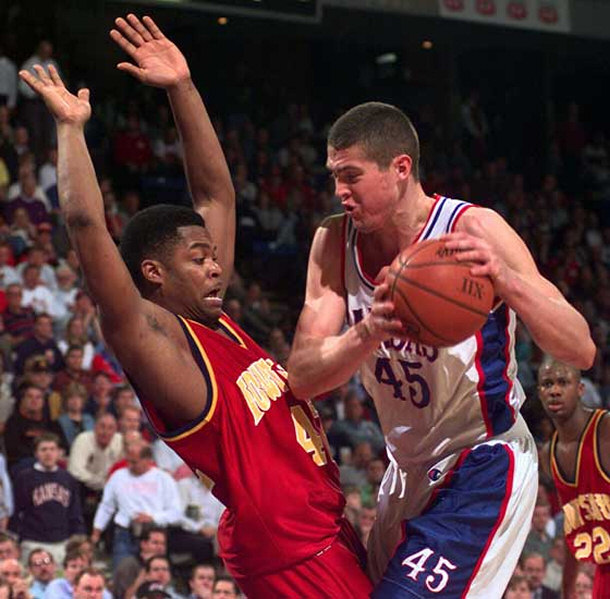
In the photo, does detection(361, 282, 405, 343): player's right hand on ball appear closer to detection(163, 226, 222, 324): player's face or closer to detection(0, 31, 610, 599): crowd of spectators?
detection(163, 226, 222, 324): player's face

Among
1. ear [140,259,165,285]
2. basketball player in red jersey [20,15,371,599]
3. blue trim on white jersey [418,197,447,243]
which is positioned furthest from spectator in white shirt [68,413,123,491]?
blue trim on white jersey [418,197,447,243]

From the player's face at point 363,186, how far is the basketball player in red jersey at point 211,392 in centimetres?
Answer: 45

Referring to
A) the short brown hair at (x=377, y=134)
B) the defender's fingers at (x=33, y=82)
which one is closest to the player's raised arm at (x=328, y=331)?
the short brown hair at (x=377, y=134)

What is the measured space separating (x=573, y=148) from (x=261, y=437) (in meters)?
16.2

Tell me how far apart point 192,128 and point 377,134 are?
87cm

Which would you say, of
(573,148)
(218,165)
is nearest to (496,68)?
(573,148)

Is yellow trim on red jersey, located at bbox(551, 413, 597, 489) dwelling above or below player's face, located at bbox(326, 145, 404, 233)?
below

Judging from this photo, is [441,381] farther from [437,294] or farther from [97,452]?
[97,452]

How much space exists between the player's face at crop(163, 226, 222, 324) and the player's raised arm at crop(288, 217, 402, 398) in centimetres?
29

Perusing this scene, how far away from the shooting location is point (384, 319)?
3.33 metres

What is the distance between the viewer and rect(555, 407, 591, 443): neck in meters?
6.66

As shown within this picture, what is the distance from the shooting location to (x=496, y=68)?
1986 centimetres

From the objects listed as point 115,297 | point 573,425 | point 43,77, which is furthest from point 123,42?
point 573,425

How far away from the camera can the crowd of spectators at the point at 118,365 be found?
849 cm
